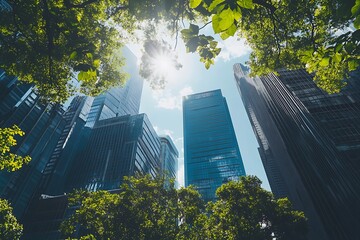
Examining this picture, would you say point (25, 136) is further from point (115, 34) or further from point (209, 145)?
point (209, 145)

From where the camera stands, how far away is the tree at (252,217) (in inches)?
604

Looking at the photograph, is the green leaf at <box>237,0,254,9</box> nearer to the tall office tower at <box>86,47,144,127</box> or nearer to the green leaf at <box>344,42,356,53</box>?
the green leaf at <box>344,42,356,53</box>

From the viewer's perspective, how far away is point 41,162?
56750 millimetres

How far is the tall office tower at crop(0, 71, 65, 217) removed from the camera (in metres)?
48.8

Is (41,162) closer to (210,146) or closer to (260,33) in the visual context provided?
(260,33)

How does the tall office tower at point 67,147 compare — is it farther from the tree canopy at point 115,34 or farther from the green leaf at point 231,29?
the green leaf at point 231,29

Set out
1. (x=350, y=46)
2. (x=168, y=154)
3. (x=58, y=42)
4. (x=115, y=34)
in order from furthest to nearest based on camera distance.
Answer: (x=168, y=154), (x=115, y=34), (x=58, y=42), (x=350, y=46)

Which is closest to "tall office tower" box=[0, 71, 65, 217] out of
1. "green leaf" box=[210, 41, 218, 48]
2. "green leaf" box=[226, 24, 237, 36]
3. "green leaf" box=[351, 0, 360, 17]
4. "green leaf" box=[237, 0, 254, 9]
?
"green leaf" box=[210, 41, 218, 48]

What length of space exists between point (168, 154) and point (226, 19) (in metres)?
124

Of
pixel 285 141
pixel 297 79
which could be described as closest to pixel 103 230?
pixel 285 141

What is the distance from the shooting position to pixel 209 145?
129375 mm

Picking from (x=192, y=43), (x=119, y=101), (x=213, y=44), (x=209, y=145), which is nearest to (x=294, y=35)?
(x=213, y=44)

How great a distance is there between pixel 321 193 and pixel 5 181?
193 ft

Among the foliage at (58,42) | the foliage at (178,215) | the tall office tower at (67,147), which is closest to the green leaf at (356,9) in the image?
the foliage at (58,42)
